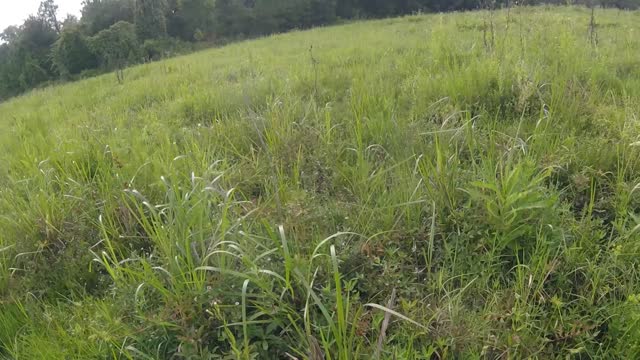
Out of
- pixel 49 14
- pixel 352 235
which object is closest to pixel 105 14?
pixel 49 14

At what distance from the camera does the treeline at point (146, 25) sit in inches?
1353

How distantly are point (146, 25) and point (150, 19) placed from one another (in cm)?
62

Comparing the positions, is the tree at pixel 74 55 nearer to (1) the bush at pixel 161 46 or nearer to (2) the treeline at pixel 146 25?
(2) the treeline at pixel 146 25

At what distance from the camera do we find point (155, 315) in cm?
156

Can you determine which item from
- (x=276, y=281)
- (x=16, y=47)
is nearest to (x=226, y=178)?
(x=276, y=281)

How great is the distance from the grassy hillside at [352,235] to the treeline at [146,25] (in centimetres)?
3219

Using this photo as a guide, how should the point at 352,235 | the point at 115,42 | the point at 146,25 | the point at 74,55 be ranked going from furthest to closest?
the point at 146,25, the point at 74,55, the point at 115,42, the point at 352,235

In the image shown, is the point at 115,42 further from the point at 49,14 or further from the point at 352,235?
the point at 352,235

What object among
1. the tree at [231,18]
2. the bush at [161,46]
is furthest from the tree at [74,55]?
the tree at [231,18]

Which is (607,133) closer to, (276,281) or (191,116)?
(276,281)

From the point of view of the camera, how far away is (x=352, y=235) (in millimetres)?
1924

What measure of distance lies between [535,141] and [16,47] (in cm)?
4995

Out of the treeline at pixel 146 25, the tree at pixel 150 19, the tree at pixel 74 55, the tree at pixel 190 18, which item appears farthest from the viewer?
the tree at pixel 190 18

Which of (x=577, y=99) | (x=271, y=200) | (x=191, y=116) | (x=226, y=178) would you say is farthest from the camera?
(x=191, y=116)
